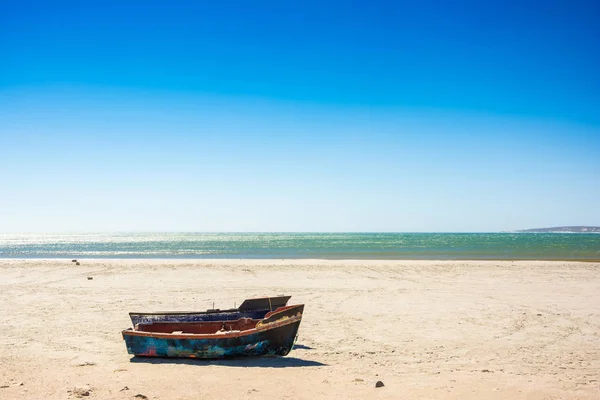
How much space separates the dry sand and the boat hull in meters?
0.24

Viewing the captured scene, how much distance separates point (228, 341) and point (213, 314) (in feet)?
5.60

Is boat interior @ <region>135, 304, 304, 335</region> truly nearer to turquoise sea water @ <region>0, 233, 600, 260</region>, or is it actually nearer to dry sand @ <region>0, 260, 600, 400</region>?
dry sand @ <region>0, 260, 600, 400</region>

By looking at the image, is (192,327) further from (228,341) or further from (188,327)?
(228,341)

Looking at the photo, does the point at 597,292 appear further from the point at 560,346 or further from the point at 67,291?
the point at 67,291

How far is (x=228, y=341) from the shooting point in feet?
28.8

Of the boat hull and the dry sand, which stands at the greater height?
the boat hull

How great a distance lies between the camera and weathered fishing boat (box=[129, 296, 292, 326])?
10.1 m

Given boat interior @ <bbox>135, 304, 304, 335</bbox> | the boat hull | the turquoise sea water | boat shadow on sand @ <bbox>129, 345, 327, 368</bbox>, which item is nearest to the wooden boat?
the boat hull

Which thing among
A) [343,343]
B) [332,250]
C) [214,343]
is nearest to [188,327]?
[214,343]

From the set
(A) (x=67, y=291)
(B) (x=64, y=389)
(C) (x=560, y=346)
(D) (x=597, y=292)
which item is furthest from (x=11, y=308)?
(D) (x=597, y=292)

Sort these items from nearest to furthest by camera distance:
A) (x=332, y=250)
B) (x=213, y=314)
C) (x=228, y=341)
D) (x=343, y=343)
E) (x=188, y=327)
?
(x=228, y=341) < (x=188, y=327) < (x=343, y=343) < (x=213, y=314) < (x=332, y=250)

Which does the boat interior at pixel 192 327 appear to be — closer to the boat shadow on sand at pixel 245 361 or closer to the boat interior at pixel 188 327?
the boat interior at pixel 188 327

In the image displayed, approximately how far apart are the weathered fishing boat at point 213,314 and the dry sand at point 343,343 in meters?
0.81

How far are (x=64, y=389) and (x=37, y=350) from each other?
3030 millimetres
